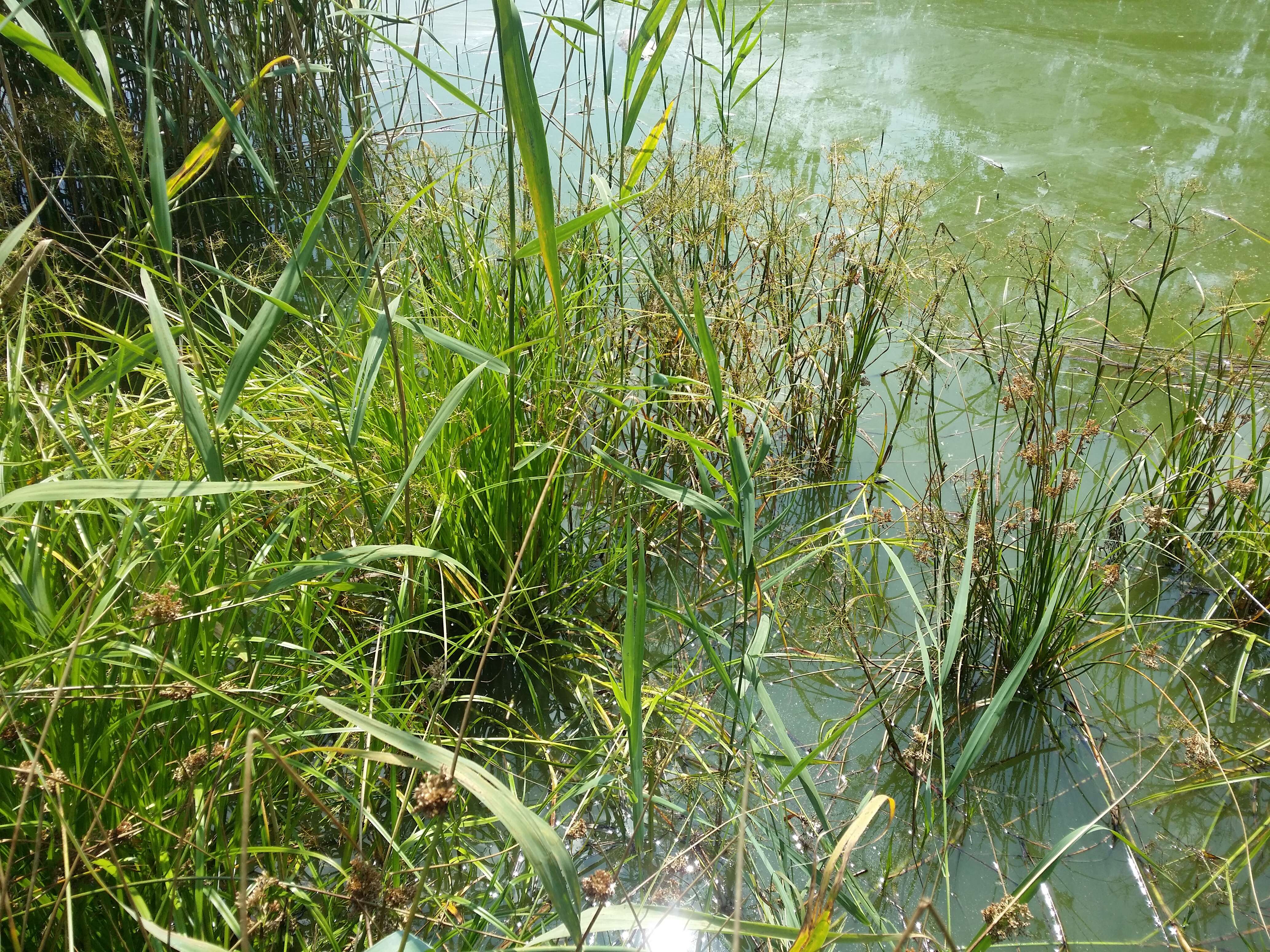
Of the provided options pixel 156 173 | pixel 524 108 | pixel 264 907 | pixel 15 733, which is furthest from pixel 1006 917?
pixel 156 173

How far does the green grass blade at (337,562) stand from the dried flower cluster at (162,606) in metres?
0.08

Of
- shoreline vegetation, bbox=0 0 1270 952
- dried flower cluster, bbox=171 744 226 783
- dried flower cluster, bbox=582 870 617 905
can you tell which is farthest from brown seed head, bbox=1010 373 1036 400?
dried flower cluster, bbox=171 744 226 783

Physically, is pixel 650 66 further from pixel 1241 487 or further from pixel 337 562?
pixel 1241 487

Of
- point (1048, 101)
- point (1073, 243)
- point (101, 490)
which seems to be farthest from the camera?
point (1048, 101)

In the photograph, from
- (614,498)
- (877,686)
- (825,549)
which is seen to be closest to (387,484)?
(614,498)

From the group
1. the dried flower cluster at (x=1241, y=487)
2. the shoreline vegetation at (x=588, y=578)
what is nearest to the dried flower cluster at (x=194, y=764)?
the shoreline vegetation at (x=588, y=578)

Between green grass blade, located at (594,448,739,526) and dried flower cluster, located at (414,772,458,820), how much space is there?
1.49 ft

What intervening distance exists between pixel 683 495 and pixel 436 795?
19.7 inches

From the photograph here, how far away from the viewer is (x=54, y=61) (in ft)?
2.63

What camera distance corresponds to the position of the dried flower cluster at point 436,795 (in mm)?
542

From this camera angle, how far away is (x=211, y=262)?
82.5 inches

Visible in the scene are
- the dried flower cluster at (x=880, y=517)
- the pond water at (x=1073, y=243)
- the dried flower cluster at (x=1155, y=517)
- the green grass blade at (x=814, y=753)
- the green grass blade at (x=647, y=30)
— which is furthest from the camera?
the dried flower cluster at (x=880, y=517)

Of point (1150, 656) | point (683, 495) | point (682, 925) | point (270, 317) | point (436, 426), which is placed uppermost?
point (270, 317)

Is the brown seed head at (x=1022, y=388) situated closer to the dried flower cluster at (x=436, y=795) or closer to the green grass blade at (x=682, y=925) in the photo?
the green grass blade at (x=682, y=925)
